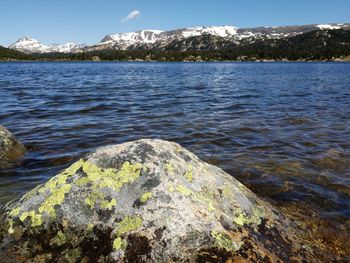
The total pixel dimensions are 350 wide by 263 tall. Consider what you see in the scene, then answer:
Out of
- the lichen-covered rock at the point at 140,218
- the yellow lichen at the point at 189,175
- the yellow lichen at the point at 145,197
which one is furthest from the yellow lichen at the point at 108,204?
the yellow lichen at the point at 189,175

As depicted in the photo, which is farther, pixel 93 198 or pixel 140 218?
pixel 93 198

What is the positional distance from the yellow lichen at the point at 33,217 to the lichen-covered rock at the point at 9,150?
16.4 ft

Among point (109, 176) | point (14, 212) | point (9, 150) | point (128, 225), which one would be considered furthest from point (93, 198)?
point (9, 150)

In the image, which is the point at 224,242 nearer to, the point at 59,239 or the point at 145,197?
the point at 145,197

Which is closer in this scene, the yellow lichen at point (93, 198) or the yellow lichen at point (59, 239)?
the yellow lichen at point (59, 239)

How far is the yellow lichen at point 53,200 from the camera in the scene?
462 centimetres

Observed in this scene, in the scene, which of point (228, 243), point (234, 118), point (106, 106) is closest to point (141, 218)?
point (228, 243)

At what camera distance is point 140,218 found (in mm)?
4418

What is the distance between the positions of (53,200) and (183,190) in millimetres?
1728

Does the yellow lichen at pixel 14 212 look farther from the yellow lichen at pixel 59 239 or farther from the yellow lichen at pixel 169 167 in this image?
the yellow lichen at pixel 169 167

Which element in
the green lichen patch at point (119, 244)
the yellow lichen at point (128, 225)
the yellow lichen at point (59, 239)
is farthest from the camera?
the yellow lichen at point (59, 239)

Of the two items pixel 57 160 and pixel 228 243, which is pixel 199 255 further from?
pixel 57 160

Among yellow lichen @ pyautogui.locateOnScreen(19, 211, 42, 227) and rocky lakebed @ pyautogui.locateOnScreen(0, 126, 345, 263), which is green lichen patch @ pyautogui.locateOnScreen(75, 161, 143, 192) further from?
yellow lichen @ pyautogui.locateOnScreen(19, 211, 42, 227)

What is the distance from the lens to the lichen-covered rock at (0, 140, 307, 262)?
4.24 m
